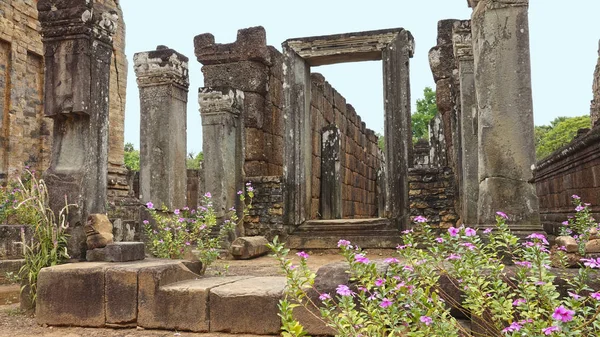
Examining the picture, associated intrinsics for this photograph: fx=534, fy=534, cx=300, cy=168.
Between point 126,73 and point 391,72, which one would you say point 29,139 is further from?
point 391,72

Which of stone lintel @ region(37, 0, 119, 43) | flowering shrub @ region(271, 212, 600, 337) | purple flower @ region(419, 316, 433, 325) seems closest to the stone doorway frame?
stone lintel @ region(37, 0, 119, 43)

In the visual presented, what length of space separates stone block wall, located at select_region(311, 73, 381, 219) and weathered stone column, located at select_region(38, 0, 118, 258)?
643 cm

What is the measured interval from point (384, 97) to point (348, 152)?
6.19m

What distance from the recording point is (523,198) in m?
4.18

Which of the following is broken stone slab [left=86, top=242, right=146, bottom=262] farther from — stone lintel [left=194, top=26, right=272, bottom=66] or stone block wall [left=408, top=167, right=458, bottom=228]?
stone lintel [left=194, top=26, right=272, bottom=66]

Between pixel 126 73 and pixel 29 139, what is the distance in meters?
4.42

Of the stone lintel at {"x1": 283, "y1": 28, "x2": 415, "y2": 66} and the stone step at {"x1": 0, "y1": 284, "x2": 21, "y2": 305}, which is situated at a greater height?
the stone lintel at {"x1": 283, "y1": 28, "x2": 415, "y2": 66}

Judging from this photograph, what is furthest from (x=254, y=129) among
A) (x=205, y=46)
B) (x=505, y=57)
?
(x=505, y=57)

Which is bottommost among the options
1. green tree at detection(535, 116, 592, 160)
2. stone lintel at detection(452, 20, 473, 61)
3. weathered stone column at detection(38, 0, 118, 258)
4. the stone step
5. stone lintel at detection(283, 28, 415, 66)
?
the stone step

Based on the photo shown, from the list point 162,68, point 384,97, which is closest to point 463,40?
point 384,97

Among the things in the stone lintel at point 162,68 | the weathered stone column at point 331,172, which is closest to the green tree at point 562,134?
the weathered stone column at point 331,172

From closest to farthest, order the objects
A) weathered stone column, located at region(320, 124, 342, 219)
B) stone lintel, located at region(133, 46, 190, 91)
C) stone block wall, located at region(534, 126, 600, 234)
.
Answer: stone block wall, located at region(534, 126, 600, 234) → stone lintel, located at region(133, 46, 190, 91) → weathered stone column, located at region(320, 124, 342, 219)

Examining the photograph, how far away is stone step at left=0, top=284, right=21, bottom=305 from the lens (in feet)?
17.1

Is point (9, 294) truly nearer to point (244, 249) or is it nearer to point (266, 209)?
point (244, 249)
